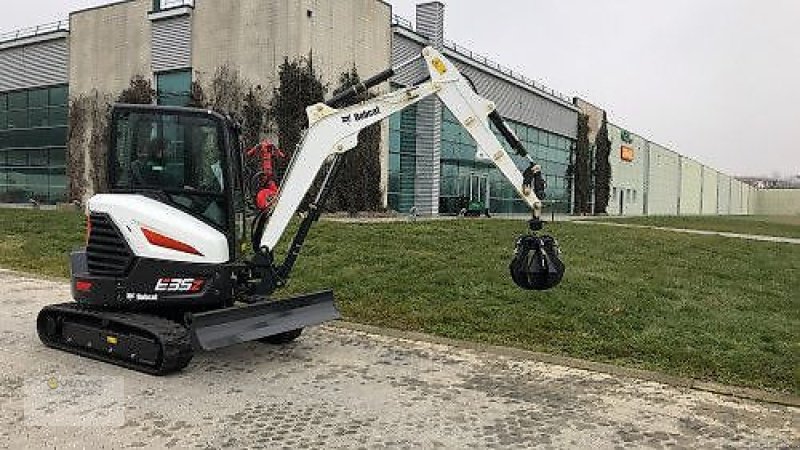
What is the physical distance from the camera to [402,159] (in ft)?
101

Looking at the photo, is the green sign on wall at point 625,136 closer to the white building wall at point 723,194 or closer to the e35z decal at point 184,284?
the white building wall at point 723,194

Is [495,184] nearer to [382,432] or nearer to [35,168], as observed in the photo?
[35,168]

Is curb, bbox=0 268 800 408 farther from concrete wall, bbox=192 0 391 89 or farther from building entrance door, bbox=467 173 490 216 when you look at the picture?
building entrance door, bbox=467 173 490 216

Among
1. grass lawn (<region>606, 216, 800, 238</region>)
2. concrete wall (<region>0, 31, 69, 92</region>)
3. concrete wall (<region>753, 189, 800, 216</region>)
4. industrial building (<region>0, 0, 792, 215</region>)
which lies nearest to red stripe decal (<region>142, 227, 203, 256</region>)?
industrial building (<region>0, 0, 792, 215</region>)

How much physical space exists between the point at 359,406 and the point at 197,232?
7.78 ft

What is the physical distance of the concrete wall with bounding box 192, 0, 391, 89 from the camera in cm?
2489

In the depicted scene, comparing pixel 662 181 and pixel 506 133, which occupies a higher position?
pixel 662 181

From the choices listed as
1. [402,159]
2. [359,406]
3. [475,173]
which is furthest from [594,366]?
[475,173]

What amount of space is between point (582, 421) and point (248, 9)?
22914 millimetres

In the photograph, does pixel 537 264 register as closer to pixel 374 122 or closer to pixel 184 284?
pixel 374 122

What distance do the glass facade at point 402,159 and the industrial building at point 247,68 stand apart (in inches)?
2.1

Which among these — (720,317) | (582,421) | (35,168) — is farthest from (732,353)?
(35,168)

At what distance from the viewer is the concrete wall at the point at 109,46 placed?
1145 inches

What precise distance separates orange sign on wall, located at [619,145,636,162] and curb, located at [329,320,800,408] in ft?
175
